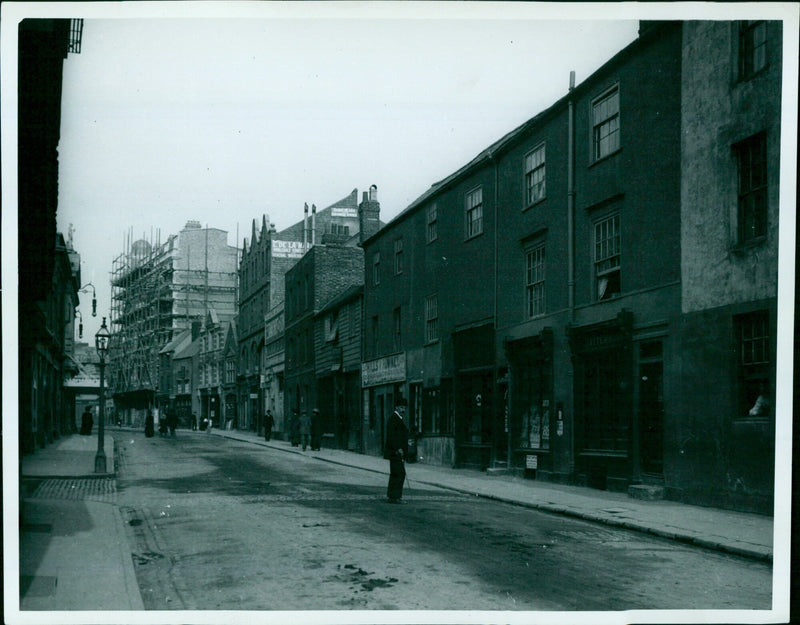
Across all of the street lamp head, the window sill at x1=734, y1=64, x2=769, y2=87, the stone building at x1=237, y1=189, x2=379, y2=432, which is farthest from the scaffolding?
the window sill at x1=734, y1=64, x2=769, y2=87

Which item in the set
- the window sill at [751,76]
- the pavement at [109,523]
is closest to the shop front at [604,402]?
the pavement at [109,523]

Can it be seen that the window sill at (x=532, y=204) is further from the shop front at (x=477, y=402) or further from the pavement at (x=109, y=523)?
the pavement at (x=109, y=523)

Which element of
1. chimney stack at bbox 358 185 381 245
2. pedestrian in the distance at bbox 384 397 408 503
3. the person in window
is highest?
chimney stack at bbox 358 185 381 245

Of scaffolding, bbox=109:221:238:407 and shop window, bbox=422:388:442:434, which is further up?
scaffolding, bbox=109:221:238:407

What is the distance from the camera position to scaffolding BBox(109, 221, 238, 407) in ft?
145

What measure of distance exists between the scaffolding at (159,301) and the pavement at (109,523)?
17853mm

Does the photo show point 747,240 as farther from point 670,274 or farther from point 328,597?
point 328,597

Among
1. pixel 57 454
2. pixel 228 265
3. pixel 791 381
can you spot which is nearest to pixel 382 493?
pixel 791 381

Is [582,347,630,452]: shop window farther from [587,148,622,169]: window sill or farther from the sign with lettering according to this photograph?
the sign with lettering

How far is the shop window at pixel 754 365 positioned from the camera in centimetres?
1455

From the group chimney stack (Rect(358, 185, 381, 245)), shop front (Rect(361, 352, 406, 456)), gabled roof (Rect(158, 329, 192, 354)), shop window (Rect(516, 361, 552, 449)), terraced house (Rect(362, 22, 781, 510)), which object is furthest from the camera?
gabled roof (Rect(158, 329, 192, 354))

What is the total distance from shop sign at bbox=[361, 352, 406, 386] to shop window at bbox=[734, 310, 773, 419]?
60.8ft

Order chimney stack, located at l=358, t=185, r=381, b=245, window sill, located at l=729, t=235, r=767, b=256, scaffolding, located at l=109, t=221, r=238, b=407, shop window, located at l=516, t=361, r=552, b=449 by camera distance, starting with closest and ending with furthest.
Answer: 1. window sill, located at l=729, t=235, r=767, b=256
2. shop window, located at l=516, t=361, r=552, b=449
3. chimney stack, located at l=358, t=185, r=381, b=245
4. scaffolding, located at l=109, t=221, r=238, b=407

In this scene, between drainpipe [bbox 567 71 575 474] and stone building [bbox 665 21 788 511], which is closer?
stone building [bbox 665 21 788 511]
